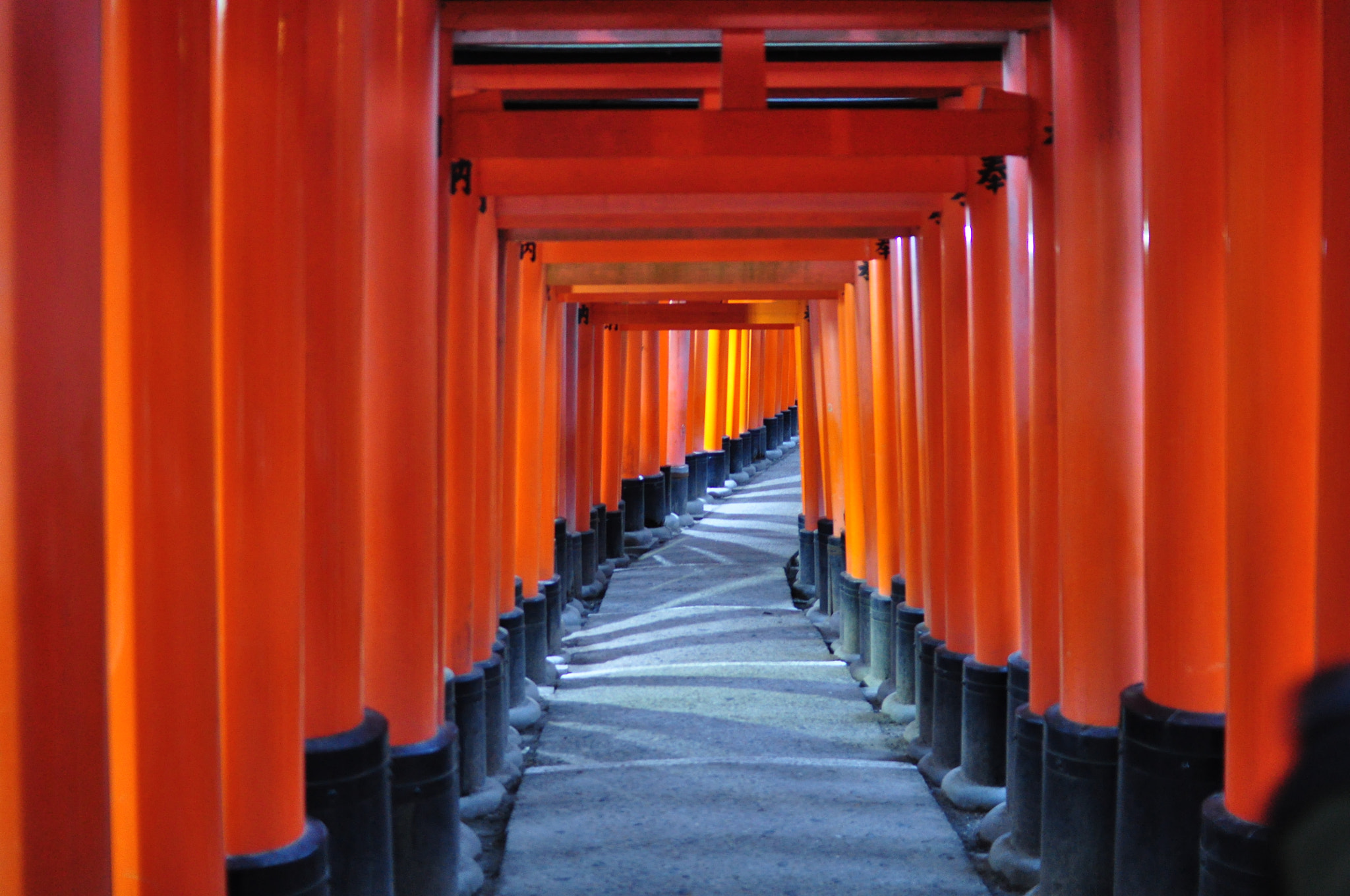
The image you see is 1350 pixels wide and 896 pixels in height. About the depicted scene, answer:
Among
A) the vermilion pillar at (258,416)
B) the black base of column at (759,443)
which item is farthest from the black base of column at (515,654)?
the black base of column at (759,443)

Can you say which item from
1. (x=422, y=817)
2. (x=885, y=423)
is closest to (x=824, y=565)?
(x=885, y=423)

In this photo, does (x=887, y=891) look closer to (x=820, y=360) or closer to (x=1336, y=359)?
(x=1336, y=359)

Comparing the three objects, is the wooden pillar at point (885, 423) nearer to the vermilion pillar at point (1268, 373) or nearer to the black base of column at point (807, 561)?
the black base of column at point (807, 561)

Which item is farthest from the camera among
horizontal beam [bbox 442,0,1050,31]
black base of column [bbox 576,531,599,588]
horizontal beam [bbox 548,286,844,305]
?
black base of column [bbox 576,531,599,588]

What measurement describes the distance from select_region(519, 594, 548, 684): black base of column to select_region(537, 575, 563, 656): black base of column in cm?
51

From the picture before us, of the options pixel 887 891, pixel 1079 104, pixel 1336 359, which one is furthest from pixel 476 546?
pixel 1336 359

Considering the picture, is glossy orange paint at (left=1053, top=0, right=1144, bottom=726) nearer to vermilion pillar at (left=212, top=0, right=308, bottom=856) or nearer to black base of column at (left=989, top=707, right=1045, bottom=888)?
black base of column at (left=989, top=707, right=1045, bottom=888)

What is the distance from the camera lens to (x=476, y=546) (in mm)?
8008

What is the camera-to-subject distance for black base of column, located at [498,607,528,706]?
368 inches

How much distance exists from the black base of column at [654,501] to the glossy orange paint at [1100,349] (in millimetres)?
15032

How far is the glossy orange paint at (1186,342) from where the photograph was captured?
172 inches

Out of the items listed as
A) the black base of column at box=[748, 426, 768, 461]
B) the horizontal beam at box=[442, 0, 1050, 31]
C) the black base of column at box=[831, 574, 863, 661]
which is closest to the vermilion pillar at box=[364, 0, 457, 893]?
the horizontal beam at box=[442, 0, 1050, 31]

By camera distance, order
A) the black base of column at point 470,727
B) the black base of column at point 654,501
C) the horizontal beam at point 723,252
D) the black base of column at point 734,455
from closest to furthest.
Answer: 1. the black base of column at point 470,727
2. the horizontal beam at point 723,252
3. the black base of column at point 654,501
4. the black base of column at point 734,455

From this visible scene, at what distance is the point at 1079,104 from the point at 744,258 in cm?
543
